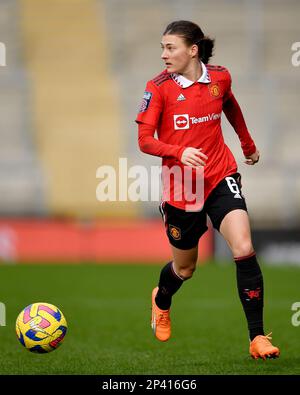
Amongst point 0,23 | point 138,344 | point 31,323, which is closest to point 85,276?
point 138,344

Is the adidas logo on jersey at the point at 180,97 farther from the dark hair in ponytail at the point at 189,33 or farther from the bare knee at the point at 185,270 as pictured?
the bare knee at the point at 185,270

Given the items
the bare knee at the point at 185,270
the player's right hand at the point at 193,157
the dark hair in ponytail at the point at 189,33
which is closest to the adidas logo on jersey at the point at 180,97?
the dark hair in ponytail at the point at 189,33

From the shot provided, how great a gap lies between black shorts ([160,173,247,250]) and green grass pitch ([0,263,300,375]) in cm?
77

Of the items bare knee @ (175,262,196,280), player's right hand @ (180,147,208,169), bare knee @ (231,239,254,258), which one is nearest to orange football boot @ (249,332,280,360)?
bare knee @ (231,239,254,258)

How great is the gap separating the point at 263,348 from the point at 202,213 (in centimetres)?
95

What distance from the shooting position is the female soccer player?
523 cm

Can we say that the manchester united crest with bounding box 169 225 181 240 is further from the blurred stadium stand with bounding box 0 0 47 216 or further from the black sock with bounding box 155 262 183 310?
the blurred stadium stand with bounding box 0 0 47 216

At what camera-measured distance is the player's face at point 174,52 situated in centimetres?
536

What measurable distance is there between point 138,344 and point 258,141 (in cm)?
1145

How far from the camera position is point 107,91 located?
18.1m

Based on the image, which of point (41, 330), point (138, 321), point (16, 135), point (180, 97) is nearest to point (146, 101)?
point (180, 97)

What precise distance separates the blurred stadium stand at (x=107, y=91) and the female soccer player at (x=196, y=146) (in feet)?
36.3

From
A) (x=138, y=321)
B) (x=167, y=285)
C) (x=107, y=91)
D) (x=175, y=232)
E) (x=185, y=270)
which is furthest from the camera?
(x=107, y=91)

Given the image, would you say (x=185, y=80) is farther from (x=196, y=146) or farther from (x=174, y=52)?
(x=196, y=146)
